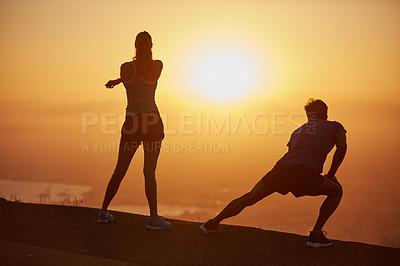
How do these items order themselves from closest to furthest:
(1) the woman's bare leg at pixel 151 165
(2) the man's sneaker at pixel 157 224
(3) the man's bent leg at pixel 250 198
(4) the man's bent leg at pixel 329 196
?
1. (4) the man's bent leg at pixel 329 196
2. (3) the man's bent leg at pixel 250 198
3. (1) the woman's bare leg at pixel 151 165
4. (2) the man's sneaker at pixel 157 224

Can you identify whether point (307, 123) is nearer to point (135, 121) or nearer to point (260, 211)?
point (135, 121)

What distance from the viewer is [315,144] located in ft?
21.5

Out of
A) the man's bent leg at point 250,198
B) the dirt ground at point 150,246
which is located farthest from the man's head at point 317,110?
the dirt ground at point 150,246

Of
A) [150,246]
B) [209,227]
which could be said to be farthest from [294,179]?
[150,246]

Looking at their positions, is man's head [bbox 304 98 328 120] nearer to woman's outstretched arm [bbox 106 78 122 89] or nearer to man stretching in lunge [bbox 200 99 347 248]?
man stretching in lunge [bbox 200 99 347 248]

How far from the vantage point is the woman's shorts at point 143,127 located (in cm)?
698

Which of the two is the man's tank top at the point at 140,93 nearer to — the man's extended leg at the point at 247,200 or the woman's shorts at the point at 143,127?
the woman's shorts at the point at 143,127

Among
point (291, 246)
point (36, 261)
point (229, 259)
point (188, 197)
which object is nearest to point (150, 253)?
point (229, 259)

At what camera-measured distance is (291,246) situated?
708 centimetres

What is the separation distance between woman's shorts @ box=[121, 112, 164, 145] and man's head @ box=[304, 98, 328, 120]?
201 centimetres

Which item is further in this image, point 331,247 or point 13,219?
point 13,219

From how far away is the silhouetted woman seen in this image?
691 cm

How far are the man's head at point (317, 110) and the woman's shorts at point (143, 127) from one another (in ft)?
6.59

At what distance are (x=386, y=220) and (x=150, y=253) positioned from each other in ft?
520
